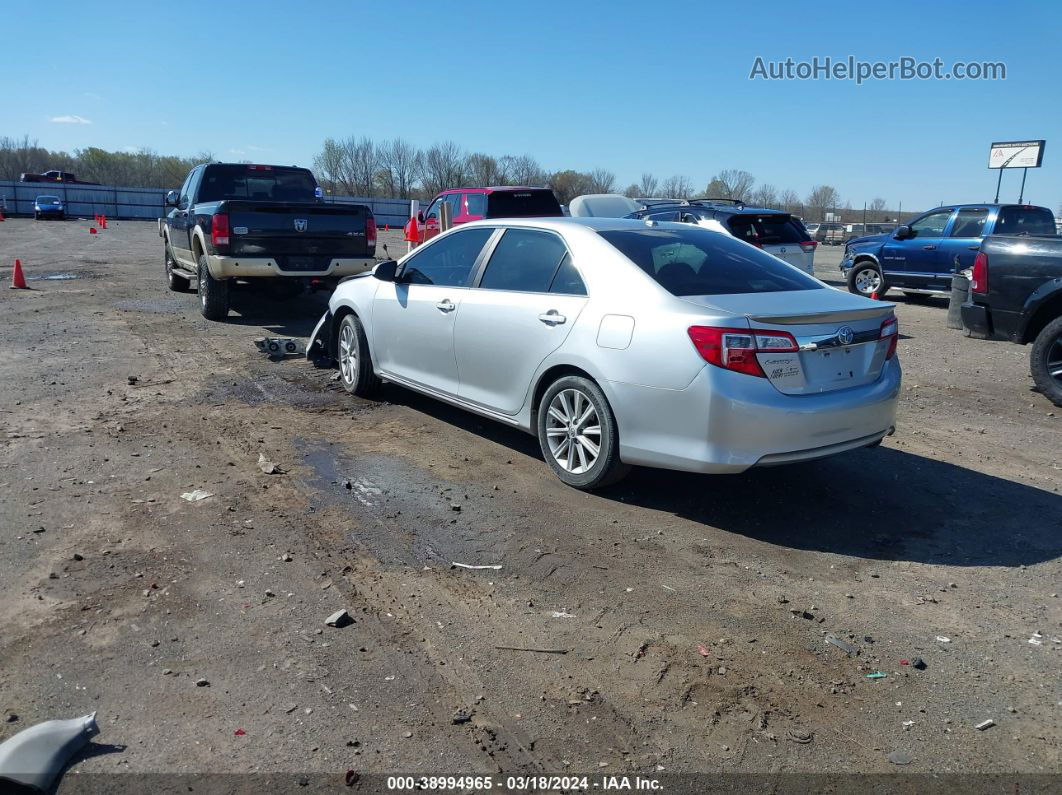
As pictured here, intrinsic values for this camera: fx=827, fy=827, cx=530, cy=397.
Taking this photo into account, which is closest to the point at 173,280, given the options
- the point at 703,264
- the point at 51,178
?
the point at 703,264

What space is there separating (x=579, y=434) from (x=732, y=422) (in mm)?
1067

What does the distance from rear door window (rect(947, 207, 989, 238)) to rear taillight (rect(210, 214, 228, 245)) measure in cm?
1247

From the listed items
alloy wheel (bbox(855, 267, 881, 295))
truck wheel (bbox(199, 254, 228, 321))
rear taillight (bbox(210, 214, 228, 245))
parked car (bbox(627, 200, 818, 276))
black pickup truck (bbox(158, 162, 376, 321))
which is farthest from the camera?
alloy wheel (bbox(855, 267, 881, 295))

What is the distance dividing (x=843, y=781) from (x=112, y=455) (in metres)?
5.01

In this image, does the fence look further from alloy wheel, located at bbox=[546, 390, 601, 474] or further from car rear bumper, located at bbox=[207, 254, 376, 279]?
alloy wheel, located at bbox=[546, 390, 601, 474]

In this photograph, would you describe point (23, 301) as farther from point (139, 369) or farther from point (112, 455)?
point (112, 455)

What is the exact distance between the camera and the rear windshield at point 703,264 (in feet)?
16.4

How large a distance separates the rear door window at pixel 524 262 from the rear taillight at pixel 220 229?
5.69 metres

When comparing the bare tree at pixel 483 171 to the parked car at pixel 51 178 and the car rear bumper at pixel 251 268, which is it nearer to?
the parked car at pixel 51 178

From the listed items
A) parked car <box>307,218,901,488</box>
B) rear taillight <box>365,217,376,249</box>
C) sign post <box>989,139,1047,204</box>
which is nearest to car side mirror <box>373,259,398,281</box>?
parked car <box>307,218,901,488</box>

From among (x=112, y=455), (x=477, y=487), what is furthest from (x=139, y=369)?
(x=477, y=487)

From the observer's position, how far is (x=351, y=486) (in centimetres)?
527

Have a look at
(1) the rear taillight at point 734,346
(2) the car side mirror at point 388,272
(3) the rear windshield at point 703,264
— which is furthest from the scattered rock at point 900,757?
(2) the car side mirror at point 388,272

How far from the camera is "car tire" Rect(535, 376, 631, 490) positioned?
4.88 meters
